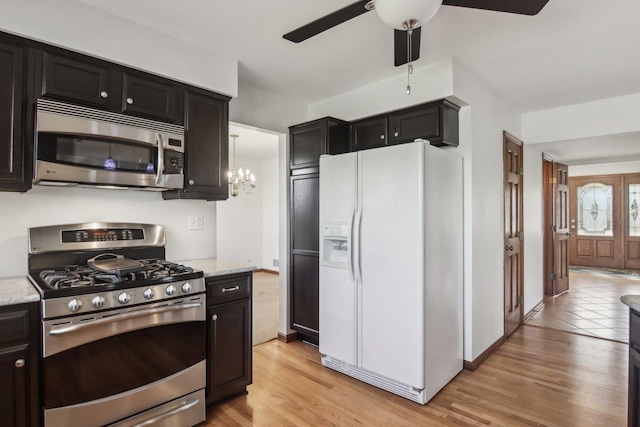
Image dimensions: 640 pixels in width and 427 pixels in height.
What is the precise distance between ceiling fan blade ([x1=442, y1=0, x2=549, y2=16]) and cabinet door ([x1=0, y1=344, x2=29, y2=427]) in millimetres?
2460

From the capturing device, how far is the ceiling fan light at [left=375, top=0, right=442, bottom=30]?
1377 millimetres

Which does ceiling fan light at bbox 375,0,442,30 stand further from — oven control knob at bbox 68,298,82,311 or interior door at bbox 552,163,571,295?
interior door at bbox 552,163,571,295

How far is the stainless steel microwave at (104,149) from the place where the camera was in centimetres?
192

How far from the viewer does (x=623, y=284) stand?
6.47 metres

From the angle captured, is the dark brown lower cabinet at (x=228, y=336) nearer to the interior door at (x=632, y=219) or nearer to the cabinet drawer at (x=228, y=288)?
the cabinet drawer at (x=228, y=288)

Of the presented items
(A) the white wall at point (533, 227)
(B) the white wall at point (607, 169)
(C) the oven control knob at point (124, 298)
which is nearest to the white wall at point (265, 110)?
(C) the oven control knob at point (124, 298)

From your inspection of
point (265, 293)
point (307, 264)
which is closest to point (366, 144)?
point (307, 264)

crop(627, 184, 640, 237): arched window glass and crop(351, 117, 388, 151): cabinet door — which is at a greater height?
crop(351, 117, 388, 151): cabinet door

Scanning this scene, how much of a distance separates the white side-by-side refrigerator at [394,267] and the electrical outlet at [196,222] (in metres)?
0.99

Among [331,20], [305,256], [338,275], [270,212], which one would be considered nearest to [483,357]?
[338,275]

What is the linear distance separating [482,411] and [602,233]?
7.91 meters

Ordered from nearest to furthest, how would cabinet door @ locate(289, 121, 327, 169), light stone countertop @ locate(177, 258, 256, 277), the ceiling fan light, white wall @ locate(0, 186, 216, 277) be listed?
1. the ceiling fan light
2. white wall @ locate(0, 186, 216, 277)
3. light stone countertop @ locate(177, 258, 256, 277)
4. cabinet door @ locate(289, 121, 327, 169)

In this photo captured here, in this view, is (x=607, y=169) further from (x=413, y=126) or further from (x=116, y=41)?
(x=116, y=41)

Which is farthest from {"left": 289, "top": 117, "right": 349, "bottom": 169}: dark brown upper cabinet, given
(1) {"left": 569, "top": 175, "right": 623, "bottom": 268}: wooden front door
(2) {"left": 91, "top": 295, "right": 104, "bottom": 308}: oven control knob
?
(1) {"left": 569, "top": 175, "right": 623, "bottom": 268}: wooden front door
